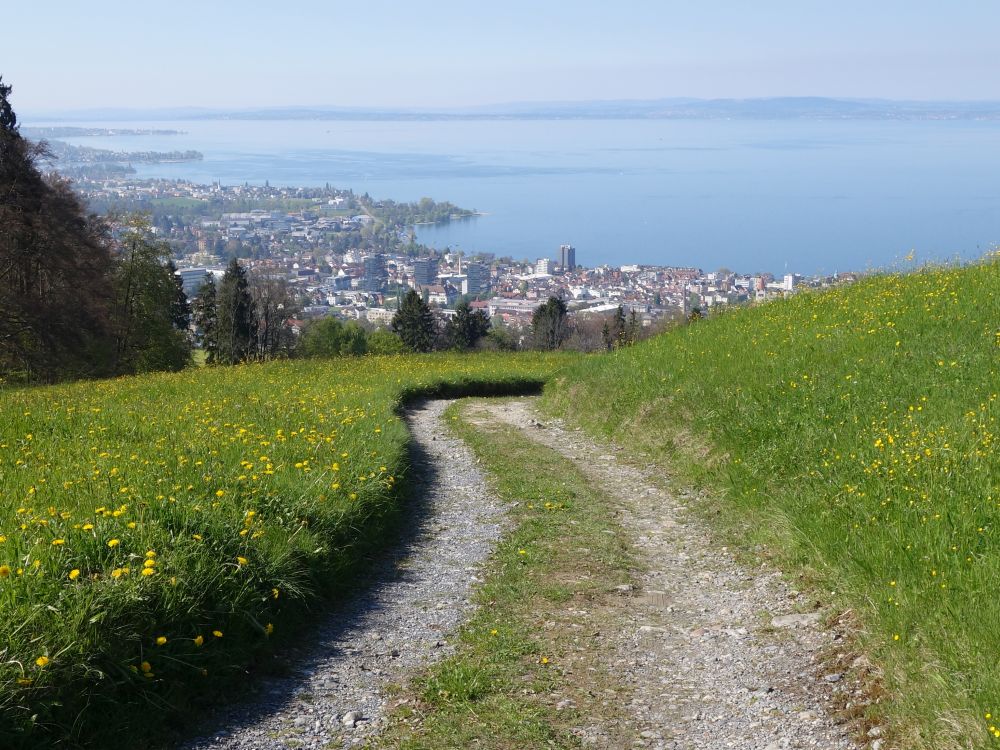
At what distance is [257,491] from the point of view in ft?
27.2

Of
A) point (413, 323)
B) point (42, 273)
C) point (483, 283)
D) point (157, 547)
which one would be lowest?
point (483, 283)

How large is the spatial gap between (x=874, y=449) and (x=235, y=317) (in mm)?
60414

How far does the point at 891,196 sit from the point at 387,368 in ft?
379

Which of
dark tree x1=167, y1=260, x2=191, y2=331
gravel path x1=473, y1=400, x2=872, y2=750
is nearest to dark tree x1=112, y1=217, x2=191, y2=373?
dark tree x1=167, y1=260, x2=191, y2=331

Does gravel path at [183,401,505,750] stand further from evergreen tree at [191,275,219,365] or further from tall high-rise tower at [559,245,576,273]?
tall high-rise tower at [559,245,576,273]

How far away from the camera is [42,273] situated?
36062 mm

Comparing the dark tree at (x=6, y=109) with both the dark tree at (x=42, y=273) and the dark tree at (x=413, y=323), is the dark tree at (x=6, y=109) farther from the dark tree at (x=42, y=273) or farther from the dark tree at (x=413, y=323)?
the dark tree at (x=413, y=323)

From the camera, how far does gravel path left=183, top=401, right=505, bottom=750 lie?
5.29 metres

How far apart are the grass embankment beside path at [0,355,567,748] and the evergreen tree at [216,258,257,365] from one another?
5142 cm

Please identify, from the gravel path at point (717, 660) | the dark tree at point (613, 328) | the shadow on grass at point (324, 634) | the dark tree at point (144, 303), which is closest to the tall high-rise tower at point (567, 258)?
the dark tree at point (613, 328)

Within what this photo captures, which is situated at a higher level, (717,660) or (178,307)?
(717,660)

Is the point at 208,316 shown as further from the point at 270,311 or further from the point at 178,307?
the point at 178,307

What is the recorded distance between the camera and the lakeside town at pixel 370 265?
84000 millimetres

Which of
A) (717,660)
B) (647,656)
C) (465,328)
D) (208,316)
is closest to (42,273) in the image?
(208,316)
